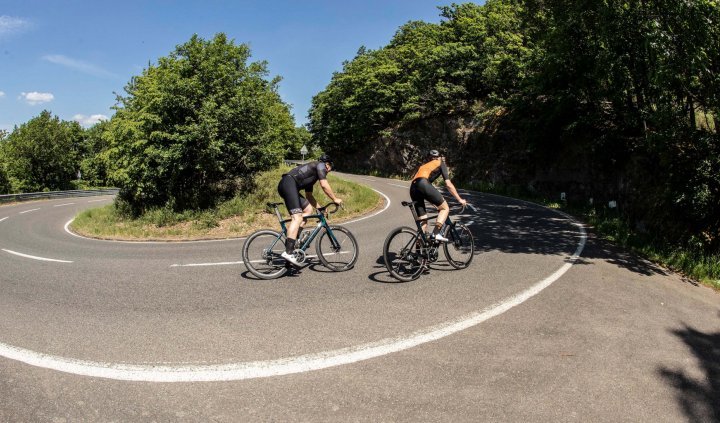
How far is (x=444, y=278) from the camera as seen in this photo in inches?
259

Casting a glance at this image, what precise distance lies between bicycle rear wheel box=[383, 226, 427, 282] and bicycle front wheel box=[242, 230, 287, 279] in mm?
1734

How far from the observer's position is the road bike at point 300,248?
6.55 meters

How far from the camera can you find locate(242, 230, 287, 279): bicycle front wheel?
6520mm

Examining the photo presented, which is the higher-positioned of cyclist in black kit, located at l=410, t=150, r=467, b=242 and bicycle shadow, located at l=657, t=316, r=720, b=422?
cyclist in black kit, located at l=410, t=150, r=467, b=242

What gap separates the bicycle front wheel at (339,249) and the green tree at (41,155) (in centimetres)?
6658

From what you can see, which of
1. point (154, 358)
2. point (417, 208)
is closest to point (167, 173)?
point (417, 208)

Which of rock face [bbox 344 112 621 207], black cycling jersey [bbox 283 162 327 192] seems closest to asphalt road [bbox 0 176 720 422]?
black cycling jersey [bbox 283 162 327 192]

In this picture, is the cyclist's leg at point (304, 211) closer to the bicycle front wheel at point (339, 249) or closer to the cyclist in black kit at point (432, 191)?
the bicycle front wheel at point (339, 249)

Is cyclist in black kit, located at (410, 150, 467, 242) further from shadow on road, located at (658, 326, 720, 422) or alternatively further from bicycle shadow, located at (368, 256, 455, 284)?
shadow on road, located at (658, 326, 720, 422)

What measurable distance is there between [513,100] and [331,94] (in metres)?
30.7

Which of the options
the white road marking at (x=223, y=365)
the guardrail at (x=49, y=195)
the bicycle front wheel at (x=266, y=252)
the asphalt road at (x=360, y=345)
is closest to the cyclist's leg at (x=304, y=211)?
the bicycle front wheel at (x=266, y=252)

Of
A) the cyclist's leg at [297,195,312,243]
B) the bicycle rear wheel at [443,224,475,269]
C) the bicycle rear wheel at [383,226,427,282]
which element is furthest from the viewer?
the bicycle rear wheel at [443,224,475,269]

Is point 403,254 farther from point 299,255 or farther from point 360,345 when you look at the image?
point 360,345

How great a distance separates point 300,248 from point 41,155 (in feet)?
230
